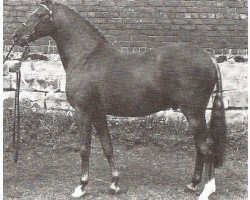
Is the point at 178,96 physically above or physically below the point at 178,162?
above

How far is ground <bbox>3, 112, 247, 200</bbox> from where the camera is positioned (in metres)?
5.90

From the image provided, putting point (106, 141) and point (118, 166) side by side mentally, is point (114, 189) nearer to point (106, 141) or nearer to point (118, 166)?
point (106, 141)

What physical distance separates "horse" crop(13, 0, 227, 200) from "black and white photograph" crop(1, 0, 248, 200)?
0.01 m

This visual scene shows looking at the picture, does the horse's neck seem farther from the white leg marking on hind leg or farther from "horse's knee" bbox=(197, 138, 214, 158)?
the white leg marking on hind leg

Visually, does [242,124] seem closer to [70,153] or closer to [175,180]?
[175,180]

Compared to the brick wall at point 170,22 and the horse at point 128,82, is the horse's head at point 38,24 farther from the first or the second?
the brick wall at point 170,22

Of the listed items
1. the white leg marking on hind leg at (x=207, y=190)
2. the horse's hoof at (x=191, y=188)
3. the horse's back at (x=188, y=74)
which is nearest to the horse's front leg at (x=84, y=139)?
the horse's back at (x=188, y=74)

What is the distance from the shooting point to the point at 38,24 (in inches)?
227

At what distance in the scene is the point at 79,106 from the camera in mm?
5602

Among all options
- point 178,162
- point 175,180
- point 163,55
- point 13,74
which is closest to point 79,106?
point 163,55

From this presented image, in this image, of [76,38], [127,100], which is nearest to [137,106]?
[127,100]

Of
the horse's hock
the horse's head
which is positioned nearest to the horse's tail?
the horse's head

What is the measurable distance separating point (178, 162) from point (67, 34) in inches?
112

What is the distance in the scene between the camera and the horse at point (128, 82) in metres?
5.41
